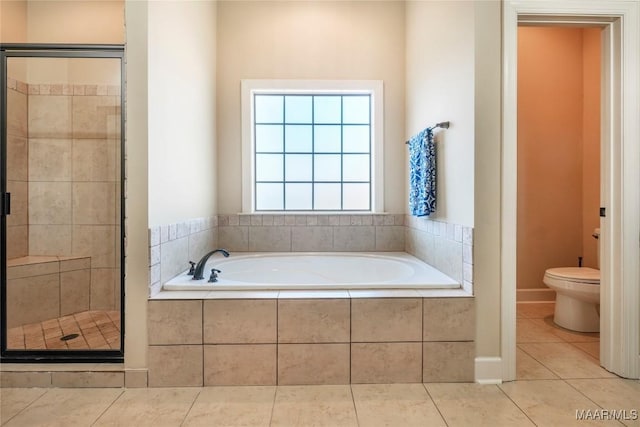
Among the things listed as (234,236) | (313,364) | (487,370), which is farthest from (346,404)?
(234,236)

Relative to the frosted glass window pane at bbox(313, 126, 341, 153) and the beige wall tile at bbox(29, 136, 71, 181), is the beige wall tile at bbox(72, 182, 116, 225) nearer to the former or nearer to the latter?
the beige wall tile at bbox(29, 136, 71, 181)

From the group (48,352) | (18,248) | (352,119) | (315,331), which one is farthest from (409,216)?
(18,248)

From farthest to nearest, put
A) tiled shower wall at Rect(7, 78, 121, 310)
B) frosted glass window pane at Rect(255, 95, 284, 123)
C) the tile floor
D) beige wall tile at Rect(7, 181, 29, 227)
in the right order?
frosted glass window pane at Rect(255, 95, 284, 123) → tiled shower wall at Rect(7, 78, 121, 310) → beige wall tile at Rect(7, 181, 29, 227) → the tile floor

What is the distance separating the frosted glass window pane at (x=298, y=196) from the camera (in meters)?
3.29

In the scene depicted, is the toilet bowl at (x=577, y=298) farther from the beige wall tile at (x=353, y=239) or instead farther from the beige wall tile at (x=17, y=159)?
the beige wall tile at (x=17, y=159)

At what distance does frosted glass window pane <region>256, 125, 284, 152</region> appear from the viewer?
127 inches

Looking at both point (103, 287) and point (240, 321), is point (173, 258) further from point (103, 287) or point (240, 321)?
point (103, 287)

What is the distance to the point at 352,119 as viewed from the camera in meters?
3.24

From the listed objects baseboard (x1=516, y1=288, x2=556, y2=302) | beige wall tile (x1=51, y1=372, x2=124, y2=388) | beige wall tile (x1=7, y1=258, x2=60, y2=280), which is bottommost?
beige wall tile (x1=51, y1=372, x2=124, y2=388)

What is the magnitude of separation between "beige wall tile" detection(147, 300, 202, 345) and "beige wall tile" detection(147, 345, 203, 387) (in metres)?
0.07

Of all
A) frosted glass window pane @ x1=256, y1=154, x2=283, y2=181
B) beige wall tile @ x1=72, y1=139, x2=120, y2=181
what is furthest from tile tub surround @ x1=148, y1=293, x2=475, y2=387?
frosted glass window pane @ x1=256, y1=154, x2=283, y2=181

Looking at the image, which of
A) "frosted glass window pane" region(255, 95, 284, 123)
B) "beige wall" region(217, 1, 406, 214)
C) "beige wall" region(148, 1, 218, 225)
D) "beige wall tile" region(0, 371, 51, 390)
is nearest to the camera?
"beige wall tile" region(0, 371, 51, 390)

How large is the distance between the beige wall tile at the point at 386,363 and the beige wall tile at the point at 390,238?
132cm

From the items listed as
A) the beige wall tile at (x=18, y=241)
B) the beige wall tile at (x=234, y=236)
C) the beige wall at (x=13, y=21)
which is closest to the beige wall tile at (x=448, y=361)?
the beige wall tile at (x=234, y=236)
